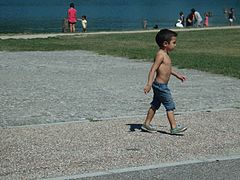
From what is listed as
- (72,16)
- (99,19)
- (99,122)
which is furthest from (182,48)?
(99,19)

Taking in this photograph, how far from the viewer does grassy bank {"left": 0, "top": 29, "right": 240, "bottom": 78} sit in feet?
57.8

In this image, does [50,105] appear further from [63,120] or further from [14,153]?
[14,153]

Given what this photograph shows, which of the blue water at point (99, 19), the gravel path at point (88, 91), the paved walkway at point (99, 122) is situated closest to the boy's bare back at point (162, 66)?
the paved walkway at point (99, 122)

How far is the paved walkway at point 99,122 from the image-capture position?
673 cm

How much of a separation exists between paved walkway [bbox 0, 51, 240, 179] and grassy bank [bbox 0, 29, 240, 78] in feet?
6.61

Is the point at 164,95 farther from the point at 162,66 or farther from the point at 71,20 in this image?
the point at 71,20

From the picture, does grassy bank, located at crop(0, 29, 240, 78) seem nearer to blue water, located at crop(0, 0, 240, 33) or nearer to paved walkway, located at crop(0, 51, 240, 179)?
paved walkway, located at crop(0, 51, 240, 179)

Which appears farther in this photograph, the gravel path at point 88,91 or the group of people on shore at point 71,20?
the group of people on shore at point 71,20

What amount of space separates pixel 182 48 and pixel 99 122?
16.5 meters

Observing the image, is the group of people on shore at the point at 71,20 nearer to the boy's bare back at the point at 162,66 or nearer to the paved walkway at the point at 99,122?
the paved walkway at the point at 99,122

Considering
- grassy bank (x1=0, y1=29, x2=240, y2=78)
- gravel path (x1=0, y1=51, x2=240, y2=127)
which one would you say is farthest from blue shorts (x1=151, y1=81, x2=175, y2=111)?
grassy bank (x1=0, y1=29, x2=240, y2=78)

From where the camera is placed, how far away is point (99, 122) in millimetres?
8875

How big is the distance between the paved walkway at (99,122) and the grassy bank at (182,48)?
2014mm

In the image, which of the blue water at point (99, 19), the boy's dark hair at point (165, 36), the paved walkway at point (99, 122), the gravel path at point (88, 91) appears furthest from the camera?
the blue water at point (99, 19)
